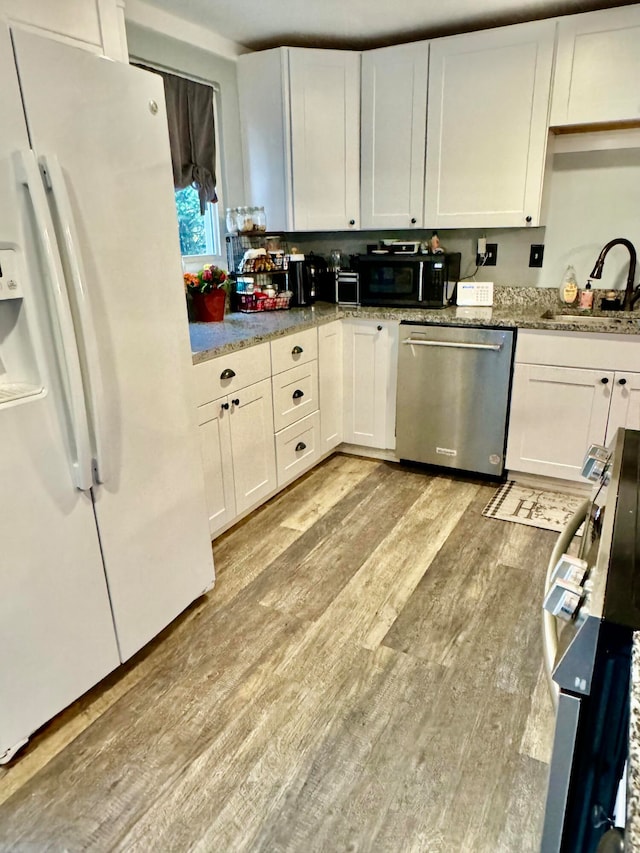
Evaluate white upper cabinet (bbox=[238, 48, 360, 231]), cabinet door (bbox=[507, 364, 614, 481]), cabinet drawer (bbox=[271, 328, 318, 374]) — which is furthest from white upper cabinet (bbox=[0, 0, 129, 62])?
cabinet door (bbox=[507, 364, 614, 481])

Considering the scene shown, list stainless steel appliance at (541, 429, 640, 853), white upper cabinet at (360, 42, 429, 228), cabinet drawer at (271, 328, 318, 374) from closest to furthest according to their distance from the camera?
stainless steel appliance at (541, 429, 640, 853) → cabinet drawer at (271, 328, 318, 374) → white upper cabinet at (360, 42, 429, 228)

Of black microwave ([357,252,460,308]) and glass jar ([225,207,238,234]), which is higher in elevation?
glass jar ([225,207,238,234])

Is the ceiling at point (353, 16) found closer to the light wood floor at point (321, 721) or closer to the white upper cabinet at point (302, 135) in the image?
the white upper cabinet at point (302, 135)

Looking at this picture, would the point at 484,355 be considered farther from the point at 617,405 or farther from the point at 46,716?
the point at 46,716

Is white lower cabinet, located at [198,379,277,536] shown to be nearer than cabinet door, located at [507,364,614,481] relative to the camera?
Yes

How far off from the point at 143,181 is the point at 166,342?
48 centimetres

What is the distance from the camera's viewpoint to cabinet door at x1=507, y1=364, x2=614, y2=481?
2814mm

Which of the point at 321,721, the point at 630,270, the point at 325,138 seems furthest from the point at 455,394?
the point at 321,721

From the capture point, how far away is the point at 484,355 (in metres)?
2.98

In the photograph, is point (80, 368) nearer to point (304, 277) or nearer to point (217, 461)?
point (217, 461)

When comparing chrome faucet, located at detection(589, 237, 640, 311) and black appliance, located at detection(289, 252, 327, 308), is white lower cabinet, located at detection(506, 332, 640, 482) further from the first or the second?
black appliance, located at detection(289, 252, 327, 308)

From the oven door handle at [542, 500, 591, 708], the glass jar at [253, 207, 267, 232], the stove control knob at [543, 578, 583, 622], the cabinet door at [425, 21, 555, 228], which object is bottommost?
the oven door handle at [542, 500, 591, 708]

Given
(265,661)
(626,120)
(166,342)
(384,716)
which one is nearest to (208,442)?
(166,342)

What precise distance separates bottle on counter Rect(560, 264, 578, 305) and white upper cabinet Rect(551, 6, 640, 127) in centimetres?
76
